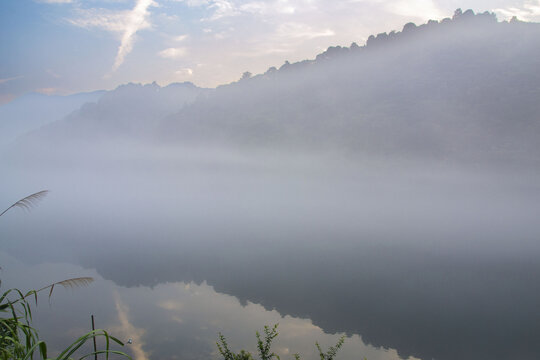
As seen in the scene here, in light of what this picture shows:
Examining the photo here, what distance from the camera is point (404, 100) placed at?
433ft

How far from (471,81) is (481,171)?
38.9 m

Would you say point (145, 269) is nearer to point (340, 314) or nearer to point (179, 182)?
point (340, 314)

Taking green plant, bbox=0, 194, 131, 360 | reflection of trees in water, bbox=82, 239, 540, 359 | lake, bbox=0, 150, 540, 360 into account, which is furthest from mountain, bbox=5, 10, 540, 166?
green plant, bbox=0, 194, 131, 360

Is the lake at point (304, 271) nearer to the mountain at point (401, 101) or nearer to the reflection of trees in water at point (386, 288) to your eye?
the reflection of trees in water at point (386, 288)

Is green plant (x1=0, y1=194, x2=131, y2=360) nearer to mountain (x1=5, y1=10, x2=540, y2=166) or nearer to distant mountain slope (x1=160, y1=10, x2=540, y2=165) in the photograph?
mountain (x1=5, y1=10, x2=540, y2=166)

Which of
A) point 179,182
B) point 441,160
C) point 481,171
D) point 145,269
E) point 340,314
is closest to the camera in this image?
point 340,314

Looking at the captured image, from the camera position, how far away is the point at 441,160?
11781 centimetres

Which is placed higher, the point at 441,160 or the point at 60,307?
Answer: the point at 441,160

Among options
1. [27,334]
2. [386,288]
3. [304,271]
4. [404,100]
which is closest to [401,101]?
[404,100]

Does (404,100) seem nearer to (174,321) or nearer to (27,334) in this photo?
(174,321)

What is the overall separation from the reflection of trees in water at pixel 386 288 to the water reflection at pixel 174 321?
1762mm

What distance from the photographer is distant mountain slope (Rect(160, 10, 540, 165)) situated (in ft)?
371

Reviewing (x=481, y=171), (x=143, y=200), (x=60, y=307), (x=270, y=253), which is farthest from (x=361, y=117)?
(x=60, y=307)

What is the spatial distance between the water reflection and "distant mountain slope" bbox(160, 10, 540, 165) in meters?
104
